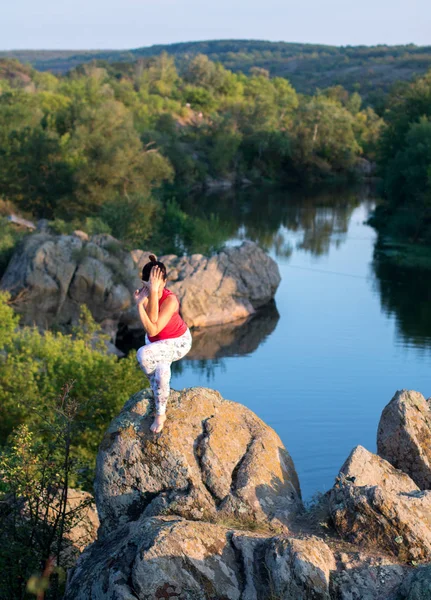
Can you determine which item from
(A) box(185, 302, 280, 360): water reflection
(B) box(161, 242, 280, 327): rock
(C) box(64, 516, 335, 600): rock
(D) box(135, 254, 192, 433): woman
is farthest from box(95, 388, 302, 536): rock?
(B) box(161, 242, 280, 327): rock

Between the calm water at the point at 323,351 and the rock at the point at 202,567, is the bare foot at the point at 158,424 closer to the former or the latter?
the rock at the point at 202,567

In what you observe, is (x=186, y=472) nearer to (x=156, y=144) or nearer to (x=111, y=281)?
(x=111, y=281)

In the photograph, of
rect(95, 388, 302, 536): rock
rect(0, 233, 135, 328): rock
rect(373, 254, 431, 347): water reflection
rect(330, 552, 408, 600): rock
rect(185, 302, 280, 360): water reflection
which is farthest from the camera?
rect(373, 254, 431, 347): water reflection

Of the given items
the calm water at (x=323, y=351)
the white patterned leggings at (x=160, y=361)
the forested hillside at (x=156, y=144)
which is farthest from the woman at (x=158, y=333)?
the forested hillside at (x=156, y=144)

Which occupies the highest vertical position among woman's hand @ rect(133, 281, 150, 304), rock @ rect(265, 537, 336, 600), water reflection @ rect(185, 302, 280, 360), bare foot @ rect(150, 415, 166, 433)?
woman's hand @ rect(133, 281, 150, 304)

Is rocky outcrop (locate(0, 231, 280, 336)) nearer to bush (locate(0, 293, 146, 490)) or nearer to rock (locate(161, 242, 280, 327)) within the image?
rock (locate(161, 242, 280, 327))

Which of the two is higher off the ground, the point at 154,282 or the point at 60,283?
the point at 154,282

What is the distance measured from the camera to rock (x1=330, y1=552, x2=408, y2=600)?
19.9ft

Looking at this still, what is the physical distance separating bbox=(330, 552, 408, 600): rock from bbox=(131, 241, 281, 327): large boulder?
23.6 m

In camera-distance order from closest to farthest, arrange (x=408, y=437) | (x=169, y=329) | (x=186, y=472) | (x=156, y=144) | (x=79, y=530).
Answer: (x=186, y=472), (x=169, y=329), (x=408, y=437), (x=79, y=530), (x=156, y=144)

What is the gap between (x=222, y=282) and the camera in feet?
103

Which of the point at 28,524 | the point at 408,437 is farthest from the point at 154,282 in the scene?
the point at 408,437

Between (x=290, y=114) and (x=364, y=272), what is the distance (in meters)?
53.6

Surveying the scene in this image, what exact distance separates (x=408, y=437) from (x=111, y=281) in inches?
846
